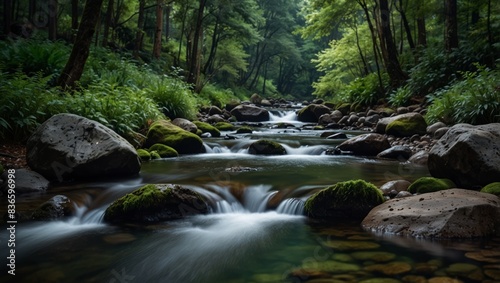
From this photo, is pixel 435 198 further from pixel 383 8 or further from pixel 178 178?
pixel 383 8

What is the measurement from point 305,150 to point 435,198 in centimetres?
570

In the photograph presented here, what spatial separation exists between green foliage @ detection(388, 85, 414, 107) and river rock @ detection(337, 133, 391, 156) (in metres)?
5.72

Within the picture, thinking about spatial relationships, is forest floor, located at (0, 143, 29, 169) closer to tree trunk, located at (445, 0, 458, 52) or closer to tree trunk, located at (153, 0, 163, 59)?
tree trunk, located at (153, 0, 163, 59)

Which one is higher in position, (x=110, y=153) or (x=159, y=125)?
(x=159, y=125)

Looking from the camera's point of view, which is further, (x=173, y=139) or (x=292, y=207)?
(x=173, y=139)

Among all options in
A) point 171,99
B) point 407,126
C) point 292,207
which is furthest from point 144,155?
point 407,126

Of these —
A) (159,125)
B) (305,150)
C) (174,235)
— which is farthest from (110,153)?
(305,150)

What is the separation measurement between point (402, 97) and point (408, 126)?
445 cm

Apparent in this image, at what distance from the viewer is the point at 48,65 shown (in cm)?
994

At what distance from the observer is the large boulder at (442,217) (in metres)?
3.69

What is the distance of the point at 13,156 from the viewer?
616 centimetres

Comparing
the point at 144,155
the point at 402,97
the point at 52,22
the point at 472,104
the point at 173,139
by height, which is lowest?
the point at 144,155

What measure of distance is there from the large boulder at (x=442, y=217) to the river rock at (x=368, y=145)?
481 centimetres

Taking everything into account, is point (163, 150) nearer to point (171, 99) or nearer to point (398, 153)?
point (171, 99)
